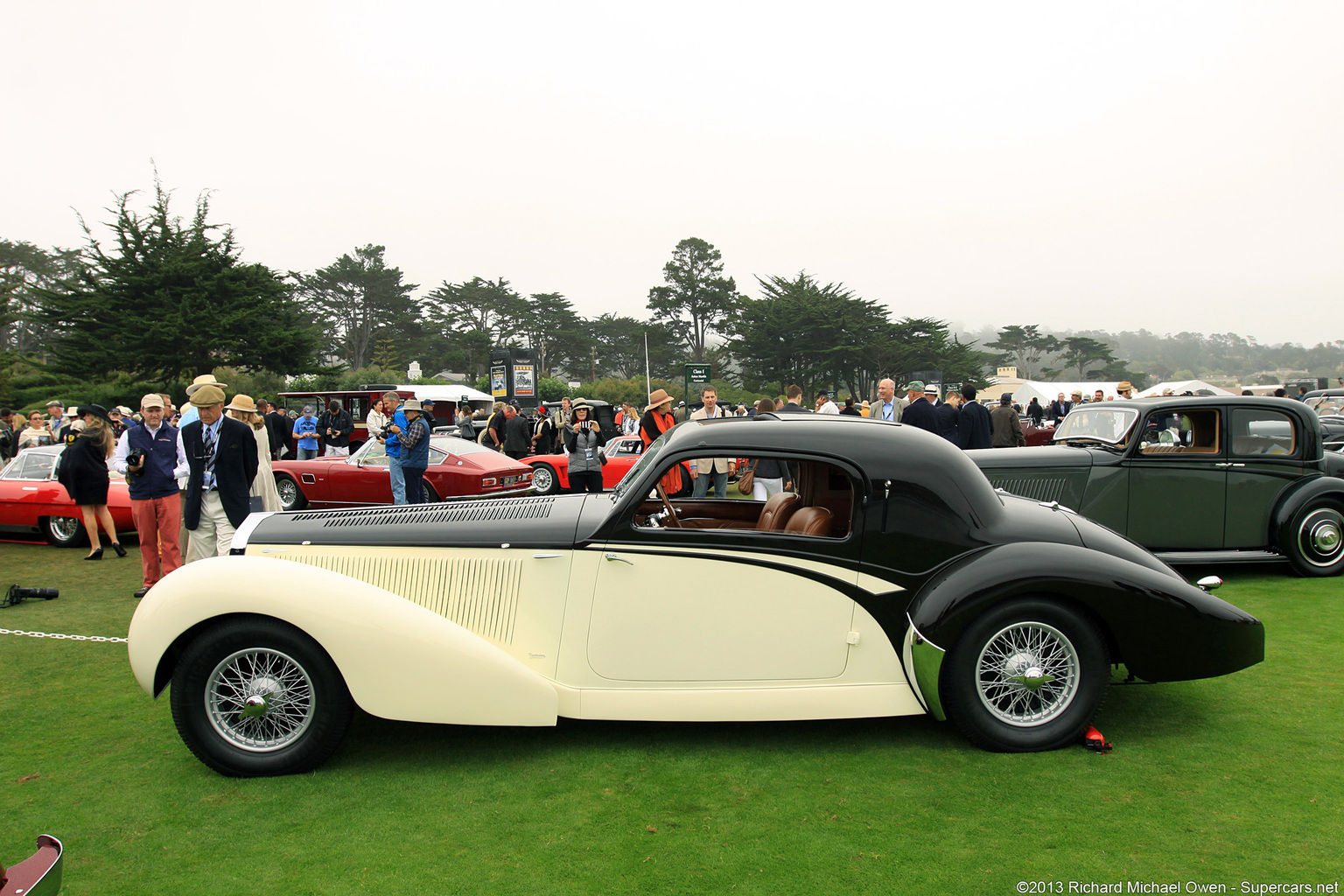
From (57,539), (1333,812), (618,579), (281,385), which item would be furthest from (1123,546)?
(281,385)

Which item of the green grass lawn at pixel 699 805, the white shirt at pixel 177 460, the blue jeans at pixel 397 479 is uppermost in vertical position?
the white shirt at pixel 177 460

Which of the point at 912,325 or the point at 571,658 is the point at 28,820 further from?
the point at 912,325

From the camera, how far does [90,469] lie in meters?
8.53

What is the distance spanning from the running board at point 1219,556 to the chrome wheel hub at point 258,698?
6.62m

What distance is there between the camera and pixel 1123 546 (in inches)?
158

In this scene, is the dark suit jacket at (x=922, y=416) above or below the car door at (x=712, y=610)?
above

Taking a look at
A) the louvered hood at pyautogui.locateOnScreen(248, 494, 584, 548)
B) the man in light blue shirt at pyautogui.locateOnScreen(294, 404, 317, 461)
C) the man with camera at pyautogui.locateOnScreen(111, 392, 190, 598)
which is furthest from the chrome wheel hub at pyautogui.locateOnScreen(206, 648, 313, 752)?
the man in light blue shirt at pyautogui.locateOnScreen(294, 404, 317, 461)

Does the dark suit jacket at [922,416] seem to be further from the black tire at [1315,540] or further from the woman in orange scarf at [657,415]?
the black tire at [1315,540]

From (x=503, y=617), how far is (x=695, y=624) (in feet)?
2.92

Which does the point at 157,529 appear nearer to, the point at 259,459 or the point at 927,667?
the point at 259,459

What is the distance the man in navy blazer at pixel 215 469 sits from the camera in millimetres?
6238

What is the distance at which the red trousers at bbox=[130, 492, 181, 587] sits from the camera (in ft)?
23.0

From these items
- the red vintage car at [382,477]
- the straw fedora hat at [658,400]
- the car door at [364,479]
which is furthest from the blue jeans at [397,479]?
the straw fedora hat at [658,400]

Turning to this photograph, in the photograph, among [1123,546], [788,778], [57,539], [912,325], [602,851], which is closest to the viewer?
[602,851]
